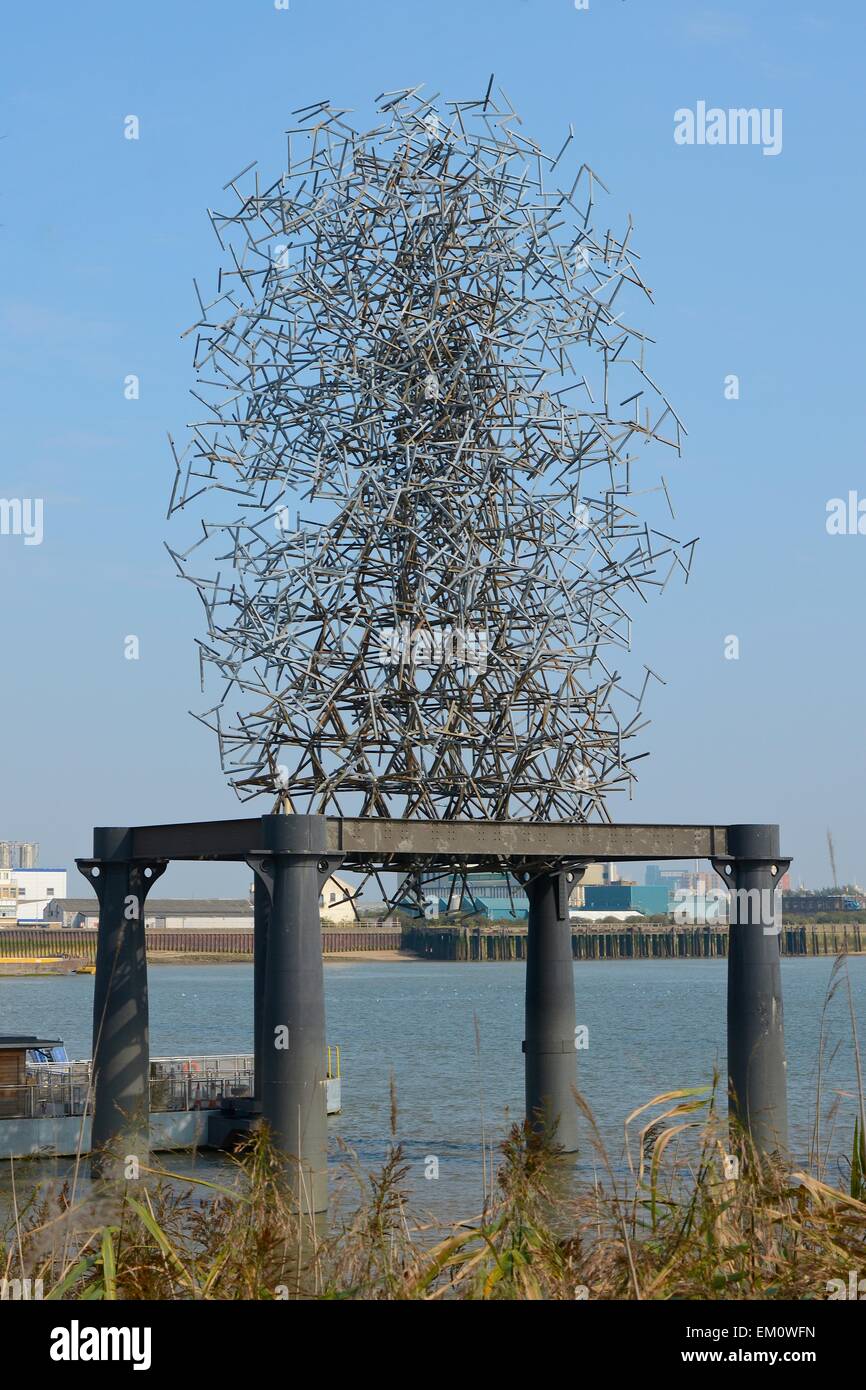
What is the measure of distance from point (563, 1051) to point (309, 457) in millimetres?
11715

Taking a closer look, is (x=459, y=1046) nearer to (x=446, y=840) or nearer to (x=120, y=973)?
(x=120, y=973)

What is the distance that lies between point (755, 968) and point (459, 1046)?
53.6m

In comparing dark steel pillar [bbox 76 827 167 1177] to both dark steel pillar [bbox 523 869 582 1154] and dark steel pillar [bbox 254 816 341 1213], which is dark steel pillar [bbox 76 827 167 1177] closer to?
dark steel pillar [bbox 254 816 341 1213]

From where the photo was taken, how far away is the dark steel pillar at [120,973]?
28.3 m

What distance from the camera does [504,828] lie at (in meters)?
27.1

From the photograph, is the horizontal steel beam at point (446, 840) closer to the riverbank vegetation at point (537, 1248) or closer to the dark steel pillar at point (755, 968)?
the dark steel pillar at point (755, 968)

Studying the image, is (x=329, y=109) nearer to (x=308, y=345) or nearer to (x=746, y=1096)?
(x=308, y=345)

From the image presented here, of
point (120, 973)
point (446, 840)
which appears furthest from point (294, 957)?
point (120, 973)

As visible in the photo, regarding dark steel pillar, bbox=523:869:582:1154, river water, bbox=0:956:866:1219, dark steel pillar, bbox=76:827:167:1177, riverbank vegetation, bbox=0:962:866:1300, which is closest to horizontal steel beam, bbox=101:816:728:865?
dark steel pillar, bbox=76:827:167:1177

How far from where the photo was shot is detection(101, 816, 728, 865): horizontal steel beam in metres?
25.7

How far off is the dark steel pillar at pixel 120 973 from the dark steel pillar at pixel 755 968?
30.9ft

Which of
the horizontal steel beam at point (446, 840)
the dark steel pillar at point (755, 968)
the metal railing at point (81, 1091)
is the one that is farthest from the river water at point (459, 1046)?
the horizontal steel beam at point (446, 840)

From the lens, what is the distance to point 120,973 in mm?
28531
